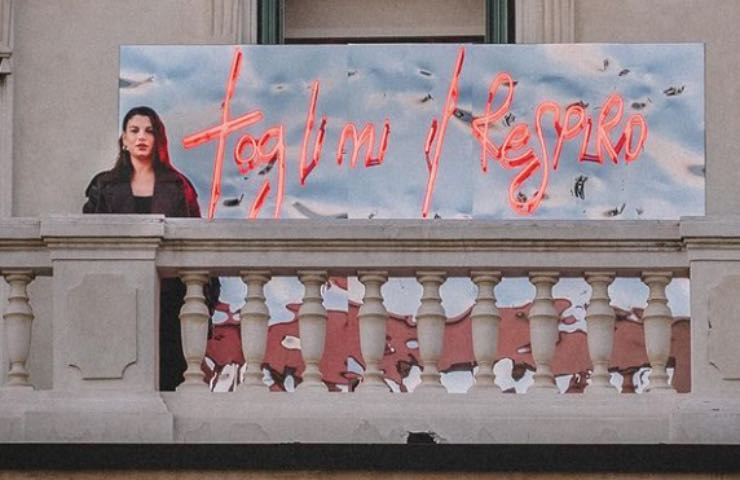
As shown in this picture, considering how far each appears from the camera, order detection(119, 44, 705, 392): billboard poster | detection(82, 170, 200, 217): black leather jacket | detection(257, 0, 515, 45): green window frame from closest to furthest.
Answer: detection(82, 170, 200, 217): black leather jacket
detection(119, 44, 705, 392): billboard poster
detection(257, 0, 515, 45): green window frame

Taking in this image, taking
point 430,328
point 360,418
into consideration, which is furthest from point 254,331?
point 430,328

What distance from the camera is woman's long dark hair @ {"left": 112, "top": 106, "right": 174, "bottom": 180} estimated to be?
18281 mm

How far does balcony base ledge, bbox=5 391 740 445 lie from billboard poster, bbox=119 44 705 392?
5.07 m

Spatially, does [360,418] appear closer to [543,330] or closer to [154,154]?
[543,330]

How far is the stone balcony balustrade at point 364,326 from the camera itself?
13.0m

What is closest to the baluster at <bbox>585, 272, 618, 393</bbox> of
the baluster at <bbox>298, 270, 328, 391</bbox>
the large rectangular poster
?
the baluster at <bbox>298, 270, 328, 391</bbox>

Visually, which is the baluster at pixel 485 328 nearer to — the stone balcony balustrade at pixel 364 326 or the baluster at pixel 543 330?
the stone balcony balustrade at pixel 364 326

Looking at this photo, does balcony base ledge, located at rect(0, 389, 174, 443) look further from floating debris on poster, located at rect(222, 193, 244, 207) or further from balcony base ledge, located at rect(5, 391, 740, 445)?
floating debris on poster, located at rect(222, 193, 244, 207)

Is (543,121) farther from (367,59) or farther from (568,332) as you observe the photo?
(568,332)

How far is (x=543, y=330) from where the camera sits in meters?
13.2

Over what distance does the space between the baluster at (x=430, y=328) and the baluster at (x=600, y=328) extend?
80 centimetres

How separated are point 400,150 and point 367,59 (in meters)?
0.76

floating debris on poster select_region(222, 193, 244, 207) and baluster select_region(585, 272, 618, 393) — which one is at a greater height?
floating debris on poster select_region(222, 193, 244, 207)

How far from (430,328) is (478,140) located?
5276 millimetres
